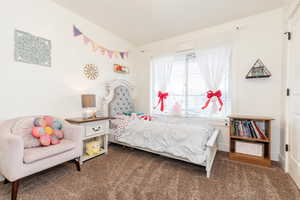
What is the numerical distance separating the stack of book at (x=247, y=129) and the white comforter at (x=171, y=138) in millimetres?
533

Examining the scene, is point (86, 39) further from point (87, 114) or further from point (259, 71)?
point (259, 71)

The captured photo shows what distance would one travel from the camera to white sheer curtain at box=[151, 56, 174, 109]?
343cm

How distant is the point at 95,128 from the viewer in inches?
93.7

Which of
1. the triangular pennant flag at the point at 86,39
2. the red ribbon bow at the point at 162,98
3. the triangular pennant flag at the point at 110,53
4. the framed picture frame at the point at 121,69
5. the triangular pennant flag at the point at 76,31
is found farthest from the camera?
the red ribbon bow at the point at 162,98

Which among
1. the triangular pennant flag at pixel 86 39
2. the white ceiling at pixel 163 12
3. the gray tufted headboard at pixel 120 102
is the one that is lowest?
the gray tufted headboard at pixel 120 102

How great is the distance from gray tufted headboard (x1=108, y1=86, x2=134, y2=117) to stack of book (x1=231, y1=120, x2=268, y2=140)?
2.44m

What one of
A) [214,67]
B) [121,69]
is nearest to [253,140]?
[214,67]

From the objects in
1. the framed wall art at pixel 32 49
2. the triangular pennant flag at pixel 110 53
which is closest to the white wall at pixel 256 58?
the triangular pennant flag at pixel 110 53

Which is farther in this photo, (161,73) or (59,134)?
(161,73)

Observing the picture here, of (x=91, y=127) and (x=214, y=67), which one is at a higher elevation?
(x=214, y=67)

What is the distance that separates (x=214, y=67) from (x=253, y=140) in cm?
157

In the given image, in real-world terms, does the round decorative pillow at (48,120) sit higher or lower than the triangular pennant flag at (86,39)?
lower

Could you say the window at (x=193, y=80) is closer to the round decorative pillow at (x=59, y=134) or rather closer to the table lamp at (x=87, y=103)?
the table lamp at (x=87, y=103)

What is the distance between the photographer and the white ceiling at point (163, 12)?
A: 2215 millimetres
